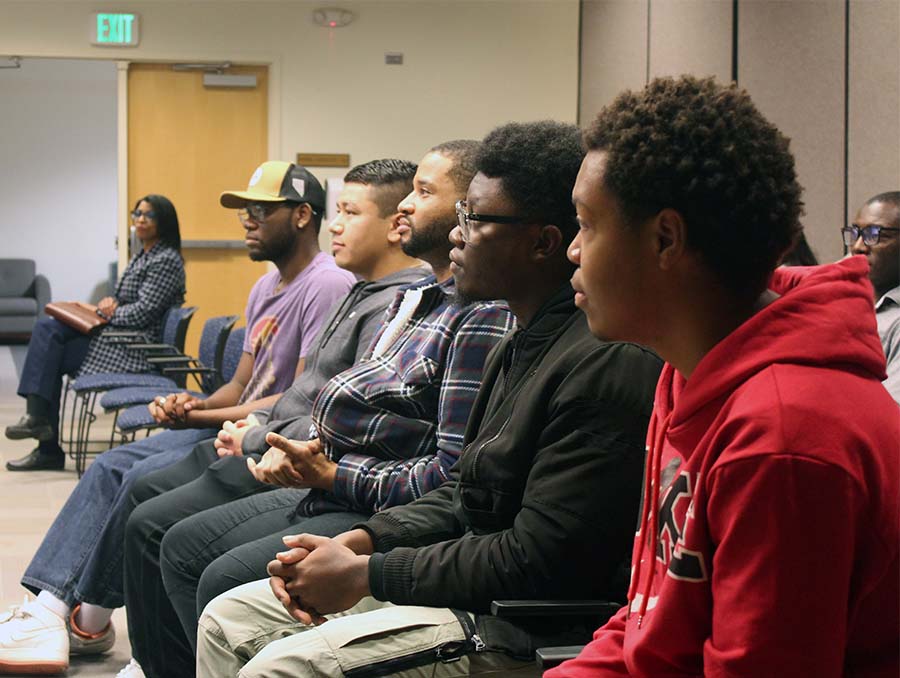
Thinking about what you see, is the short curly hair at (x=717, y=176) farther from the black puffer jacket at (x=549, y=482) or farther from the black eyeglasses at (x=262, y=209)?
the black eyeglasses at (x=262, y=209)

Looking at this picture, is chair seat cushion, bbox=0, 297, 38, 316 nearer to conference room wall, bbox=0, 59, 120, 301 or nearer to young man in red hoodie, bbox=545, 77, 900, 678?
conference room wall, bbox=0, 59, 120, 301

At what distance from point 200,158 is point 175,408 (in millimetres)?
4945

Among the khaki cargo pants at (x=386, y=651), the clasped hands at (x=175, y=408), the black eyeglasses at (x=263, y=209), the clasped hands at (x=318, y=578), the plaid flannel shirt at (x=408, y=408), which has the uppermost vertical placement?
the black eyeglasses at (x=263, y=209)

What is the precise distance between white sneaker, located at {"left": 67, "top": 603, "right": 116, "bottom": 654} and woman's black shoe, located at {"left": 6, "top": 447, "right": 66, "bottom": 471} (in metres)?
2.97

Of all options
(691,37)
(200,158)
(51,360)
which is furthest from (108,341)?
(691,37)

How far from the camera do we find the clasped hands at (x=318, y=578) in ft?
5.71

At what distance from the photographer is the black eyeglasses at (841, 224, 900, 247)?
323 centimetres

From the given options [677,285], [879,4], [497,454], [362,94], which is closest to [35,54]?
[362,94]

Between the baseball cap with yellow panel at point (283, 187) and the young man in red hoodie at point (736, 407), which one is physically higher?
the baseball cap with yellow panel at point (283, 187)

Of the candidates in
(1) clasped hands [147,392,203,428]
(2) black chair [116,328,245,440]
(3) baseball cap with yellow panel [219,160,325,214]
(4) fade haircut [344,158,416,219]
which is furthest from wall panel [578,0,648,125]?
(1) clasped hands [147,392,203,428]

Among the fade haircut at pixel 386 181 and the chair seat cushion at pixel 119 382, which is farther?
the chair seat cushion at pixel 119 382

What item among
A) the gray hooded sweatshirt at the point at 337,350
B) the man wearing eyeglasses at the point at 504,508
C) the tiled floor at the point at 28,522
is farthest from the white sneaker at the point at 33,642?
the man wearing eyeglasses at the point at 504,508

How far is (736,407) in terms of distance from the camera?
103 centimetres

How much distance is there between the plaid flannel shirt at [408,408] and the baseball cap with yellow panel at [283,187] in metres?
1.41
